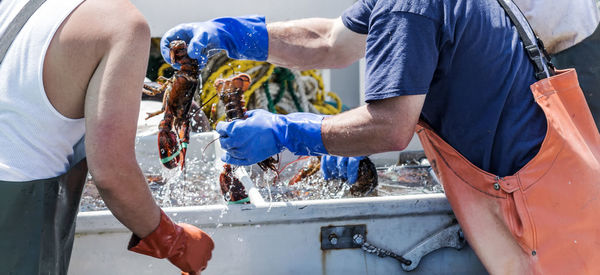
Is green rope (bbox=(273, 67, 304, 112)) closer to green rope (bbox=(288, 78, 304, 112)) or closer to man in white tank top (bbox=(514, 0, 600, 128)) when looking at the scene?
green rope (bbox=(288, 78, 304, 112))

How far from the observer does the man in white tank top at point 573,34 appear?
2955mm

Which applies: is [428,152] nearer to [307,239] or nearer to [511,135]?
[511,135]

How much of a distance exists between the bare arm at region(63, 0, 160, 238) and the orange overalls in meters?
1.36

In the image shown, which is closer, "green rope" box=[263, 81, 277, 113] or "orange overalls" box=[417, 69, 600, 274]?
"orange overalls" box=[417, 69, 600, 274]

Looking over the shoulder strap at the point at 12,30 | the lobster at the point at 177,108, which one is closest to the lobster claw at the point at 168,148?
the lobster at the point at 177,108

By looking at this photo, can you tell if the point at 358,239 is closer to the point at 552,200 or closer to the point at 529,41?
the point at 552,200

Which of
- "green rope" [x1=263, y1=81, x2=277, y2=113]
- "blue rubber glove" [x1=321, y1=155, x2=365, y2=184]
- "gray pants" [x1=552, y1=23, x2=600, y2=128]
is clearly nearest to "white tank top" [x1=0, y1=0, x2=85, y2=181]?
"blue rubber glove" [x1=321, y1=155, x2=365, y2=184]

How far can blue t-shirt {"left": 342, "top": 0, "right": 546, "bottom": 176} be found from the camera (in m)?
2.16

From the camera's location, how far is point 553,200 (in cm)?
225

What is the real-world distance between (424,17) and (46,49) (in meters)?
1.30

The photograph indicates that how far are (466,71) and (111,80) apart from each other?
4.38 ft

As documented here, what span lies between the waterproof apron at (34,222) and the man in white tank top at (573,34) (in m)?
2.29

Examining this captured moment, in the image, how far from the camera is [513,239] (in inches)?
91.4

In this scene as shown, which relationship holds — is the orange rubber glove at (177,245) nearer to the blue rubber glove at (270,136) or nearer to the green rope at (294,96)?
the blue rubber glove at (270,136)
